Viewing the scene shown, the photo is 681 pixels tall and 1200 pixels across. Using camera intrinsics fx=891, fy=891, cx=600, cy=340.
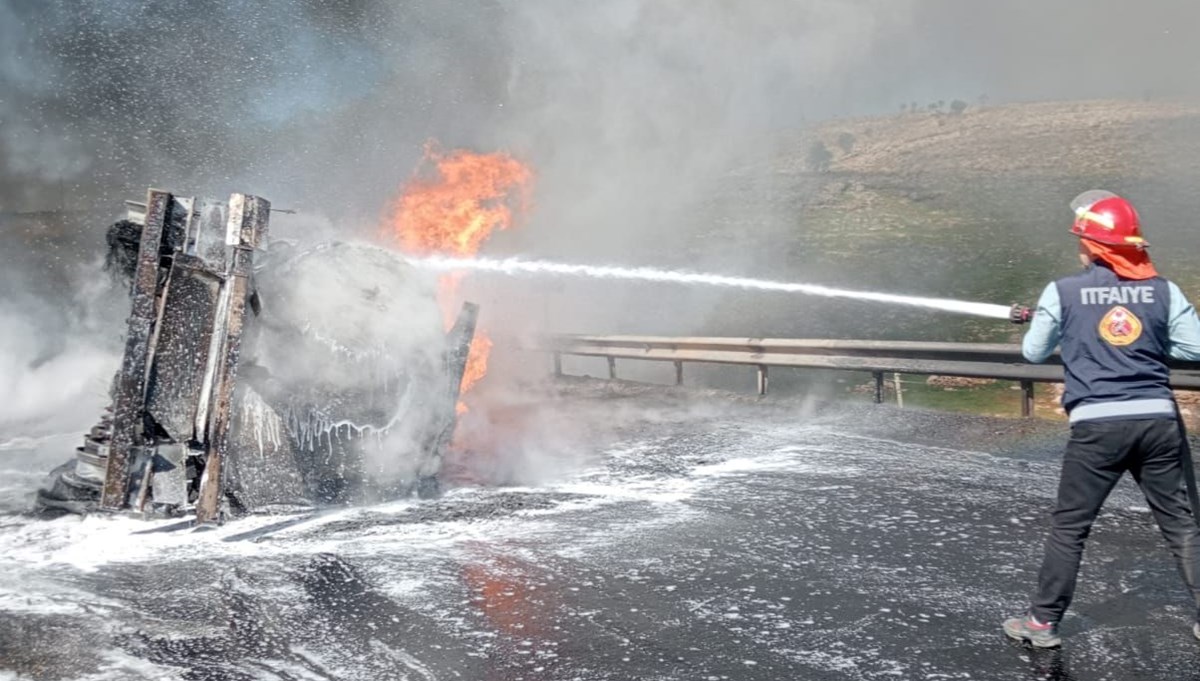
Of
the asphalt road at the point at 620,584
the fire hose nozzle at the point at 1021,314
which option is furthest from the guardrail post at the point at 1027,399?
the fire hose nozzle at the point at 1021,314

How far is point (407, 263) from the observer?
697 cm

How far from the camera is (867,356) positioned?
10.1 metres

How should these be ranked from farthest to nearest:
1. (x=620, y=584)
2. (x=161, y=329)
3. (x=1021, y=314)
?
(x=161, y=329) → (x=620, y=584) → (x=1021, y=314)

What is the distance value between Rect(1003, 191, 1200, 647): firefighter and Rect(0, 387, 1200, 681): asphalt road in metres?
0.34

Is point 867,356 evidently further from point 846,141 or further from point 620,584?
point 846,141

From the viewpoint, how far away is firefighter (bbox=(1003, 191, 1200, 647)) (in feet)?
11.7

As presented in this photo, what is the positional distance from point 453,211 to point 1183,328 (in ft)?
22.7

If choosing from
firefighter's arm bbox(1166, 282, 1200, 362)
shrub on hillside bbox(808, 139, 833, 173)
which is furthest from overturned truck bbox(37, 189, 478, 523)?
shrub on hillside bbox(808, 139, 833, 173)

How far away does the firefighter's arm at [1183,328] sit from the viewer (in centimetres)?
361

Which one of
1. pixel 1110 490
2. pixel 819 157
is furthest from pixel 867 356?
pixel 819 157

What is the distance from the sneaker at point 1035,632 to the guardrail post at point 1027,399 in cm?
559

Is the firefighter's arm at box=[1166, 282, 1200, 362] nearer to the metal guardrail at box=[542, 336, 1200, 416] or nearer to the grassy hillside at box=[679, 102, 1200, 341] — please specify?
the metal guardrail at box=[542, 336, 1200, 416]

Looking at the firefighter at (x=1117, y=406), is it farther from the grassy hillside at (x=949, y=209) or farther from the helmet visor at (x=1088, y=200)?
the grassy hillside at (x=949, y=209)

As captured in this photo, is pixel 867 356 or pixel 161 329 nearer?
pixel 161 329
